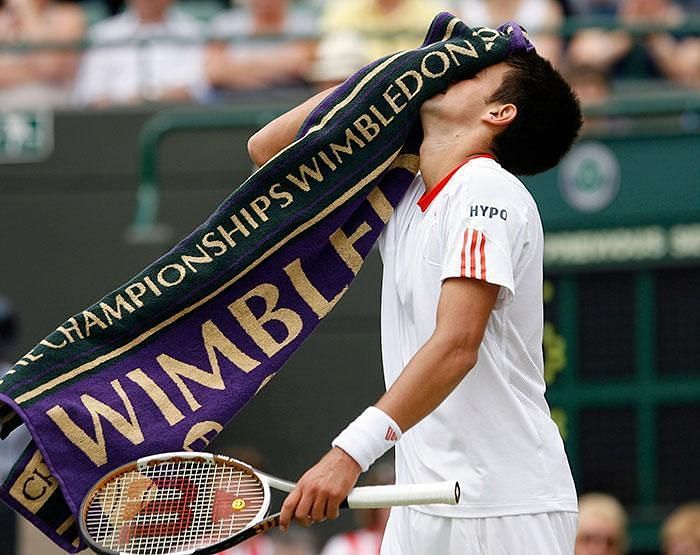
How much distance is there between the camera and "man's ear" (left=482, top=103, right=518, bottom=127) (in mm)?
3887

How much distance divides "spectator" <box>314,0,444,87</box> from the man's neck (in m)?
4.32

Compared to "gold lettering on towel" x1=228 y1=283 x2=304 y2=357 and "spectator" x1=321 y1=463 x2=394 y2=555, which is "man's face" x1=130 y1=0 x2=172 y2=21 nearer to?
"spectator" x1=321 y1=463 x2=394 y2=555

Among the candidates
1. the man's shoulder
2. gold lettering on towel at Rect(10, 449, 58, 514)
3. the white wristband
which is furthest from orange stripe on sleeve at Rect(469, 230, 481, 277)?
gold lettering on towel at Rect(10, 449, 58, 514)

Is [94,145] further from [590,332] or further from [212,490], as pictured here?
[212,490]

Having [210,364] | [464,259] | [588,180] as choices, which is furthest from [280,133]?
[588,180]

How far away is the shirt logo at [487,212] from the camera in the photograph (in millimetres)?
3672

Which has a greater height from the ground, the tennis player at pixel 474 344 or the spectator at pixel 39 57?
the spectator at pixel 39 57

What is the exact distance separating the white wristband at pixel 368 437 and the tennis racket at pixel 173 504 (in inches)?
8.7

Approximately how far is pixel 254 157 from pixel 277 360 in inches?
23.1

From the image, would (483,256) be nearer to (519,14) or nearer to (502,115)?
(502,115)

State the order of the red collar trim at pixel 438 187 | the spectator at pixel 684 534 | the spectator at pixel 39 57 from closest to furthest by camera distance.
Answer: the red collar trim at pixel 438 187 < the spectator at pixel 684 534 < the spectator at pixel 39 57

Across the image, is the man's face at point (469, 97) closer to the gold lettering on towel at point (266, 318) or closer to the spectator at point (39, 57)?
the gold lettering on towel at point (266, 318)

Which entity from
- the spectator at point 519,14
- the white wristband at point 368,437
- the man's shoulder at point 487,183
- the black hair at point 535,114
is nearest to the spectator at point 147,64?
the spectator at point 519,14

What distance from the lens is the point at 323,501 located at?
3.43 meters
